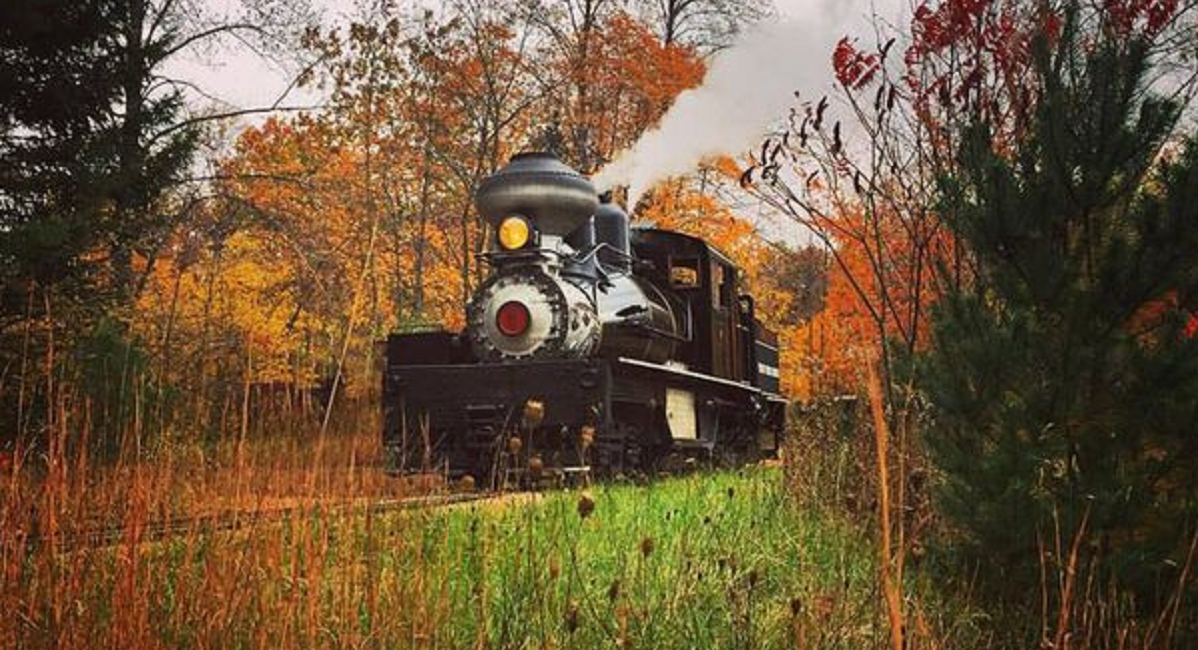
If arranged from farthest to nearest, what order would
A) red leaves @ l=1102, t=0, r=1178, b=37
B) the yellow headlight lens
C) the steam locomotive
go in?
the yellow headlight lens
the steam locomotive
red leaves @ l=1102, t=0, r=1178, b=37

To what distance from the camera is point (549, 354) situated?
9.23 m

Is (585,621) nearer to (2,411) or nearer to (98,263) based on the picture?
(2,411)

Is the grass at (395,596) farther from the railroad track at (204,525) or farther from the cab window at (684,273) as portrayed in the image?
the cab window at (684,273)

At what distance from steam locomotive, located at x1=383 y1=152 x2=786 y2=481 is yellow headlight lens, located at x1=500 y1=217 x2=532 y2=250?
0.5 inches

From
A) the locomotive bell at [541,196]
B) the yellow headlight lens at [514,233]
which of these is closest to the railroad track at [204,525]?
the yellow headlight lens at [514,233]

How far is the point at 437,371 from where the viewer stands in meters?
9.39

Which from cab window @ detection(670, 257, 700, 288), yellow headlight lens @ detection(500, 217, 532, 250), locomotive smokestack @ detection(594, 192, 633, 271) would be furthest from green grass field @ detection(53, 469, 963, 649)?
cab window @ detection(670, 257, 700, 288)

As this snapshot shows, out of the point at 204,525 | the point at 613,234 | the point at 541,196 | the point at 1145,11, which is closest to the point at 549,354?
the point at 541,196

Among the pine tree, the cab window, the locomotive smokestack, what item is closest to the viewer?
the pine tree

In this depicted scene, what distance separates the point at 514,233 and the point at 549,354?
106cm

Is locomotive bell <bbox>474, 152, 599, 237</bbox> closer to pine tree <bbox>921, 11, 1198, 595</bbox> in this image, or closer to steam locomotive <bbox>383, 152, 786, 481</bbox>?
steam locomotive <bbox>383, 152, 786, 481</bbox>

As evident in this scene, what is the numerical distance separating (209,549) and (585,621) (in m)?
1.31

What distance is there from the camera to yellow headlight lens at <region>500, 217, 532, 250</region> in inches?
373

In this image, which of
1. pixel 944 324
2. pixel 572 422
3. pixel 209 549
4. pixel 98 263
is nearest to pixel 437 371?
pixel 572 422
